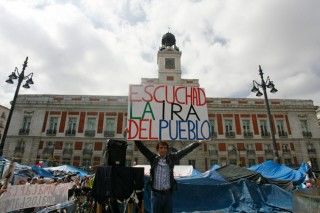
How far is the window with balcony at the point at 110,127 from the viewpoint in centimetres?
3509

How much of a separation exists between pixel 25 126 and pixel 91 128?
28.3 feet

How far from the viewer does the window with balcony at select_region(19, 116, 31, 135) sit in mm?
34500

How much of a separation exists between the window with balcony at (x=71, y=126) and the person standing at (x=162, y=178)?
106ft

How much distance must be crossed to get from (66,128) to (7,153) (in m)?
7.59

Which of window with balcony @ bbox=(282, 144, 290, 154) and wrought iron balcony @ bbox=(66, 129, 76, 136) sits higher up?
wrought iron balcony @ bbox=(66, 129, 76, 136)

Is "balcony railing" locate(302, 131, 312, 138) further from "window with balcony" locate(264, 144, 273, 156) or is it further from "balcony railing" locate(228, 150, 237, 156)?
"balcony railing" locate(228, 150, 237, 156)

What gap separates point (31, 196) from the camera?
8734 millimetres

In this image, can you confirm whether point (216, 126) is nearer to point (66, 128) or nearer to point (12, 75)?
point (66, 128)

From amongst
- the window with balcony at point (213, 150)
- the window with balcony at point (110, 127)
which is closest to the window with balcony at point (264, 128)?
the window with balcony at point (213, 150)

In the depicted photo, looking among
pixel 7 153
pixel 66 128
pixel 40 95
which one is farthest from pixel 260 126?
pixel 7 153

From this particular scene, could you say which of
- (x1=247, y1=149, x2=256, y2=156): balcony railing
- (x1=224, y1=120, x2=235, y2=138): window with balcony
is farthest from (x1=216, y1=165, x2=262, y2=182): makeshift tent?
(x1=224, y1=120, x2=235, y2=138): window with balcony

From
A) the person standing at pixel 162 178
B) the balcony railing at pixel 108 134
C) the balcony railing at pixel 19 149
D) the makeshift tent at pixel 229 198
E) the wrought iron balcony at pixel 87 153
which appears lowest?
the makeshift tent at pixel 229 198

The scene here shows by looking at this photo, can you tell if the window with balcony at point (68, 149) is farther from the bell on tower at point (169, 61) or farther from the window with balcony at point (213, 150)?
the window with balcony at point (213, 150)

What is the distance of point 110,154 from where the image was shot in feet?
20.8
